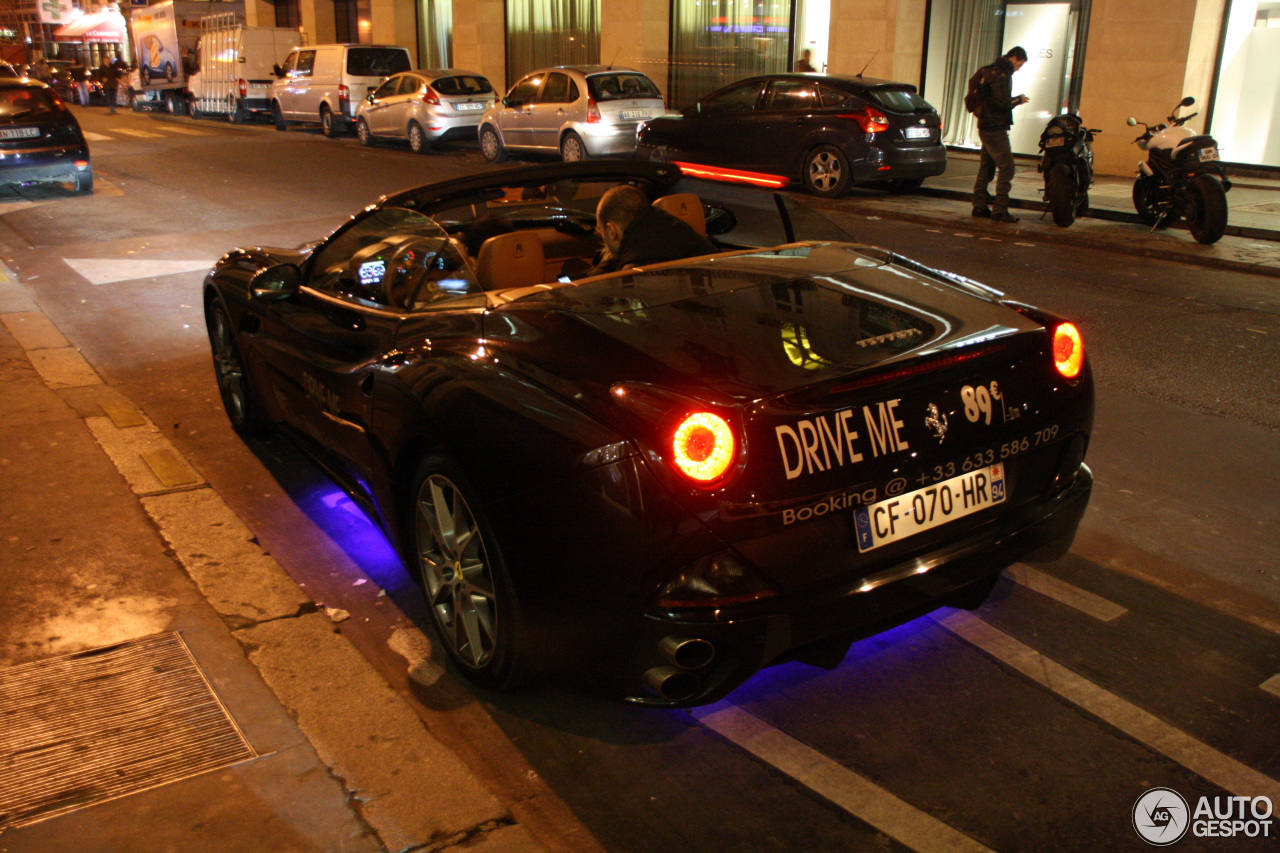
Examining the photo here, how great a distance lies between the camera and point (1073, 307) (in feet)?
27.1

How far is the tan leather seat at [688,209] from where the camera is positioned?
14.5ft

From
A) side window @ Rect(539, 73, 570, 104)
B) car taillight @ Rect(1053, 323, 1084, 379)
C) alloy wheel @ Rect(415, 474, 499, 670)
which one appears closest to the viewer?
alloy wheel @ Rect(415, 474, 499, 670)

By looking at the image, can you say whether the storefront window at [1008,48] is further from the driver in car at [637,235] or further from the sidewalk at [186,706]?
the sidewalk at [186,706]

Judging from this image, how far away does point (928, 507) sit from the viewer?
293 cm

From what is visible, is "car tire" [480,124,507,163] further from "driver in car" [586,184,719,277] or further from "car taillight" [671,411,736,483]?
"car taillight" [671,411,736,483]

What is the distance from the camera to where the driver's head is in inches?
158

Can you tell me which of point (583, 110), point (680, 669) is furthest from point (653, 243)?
point (583, 110)

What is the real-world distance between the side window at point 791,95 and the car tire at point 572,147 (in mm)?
3883

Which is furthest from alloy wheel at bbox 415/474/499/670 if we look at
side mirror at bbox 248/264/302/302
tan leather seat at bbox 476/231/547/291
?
side mirror at bbox 248/264/302/302

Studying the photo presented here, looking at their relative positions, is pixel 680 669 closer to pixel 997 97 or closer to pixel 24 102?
pixel 997 97

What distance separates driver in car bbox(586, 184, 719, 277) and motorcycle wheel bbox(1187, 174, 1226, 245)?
27.9 ft

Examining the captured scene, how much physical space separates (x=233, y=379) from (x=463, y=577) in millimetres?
2889

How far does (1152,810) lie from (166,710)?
8.79 feet

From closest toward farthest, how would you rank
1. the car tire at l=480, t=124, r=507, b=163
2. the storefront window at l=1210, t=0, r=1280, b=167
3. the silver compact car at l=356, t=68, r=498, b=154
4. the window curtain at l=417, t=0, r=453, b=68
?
the storefront window at l=1210, t=0, r=1280, b=167 → the car tire at l=480, t=124, r=507, b=163 → the silver compact car at l=356, t=68, r=498, b=154 → the window curtain at l=417, t=0, r=453, b=68
